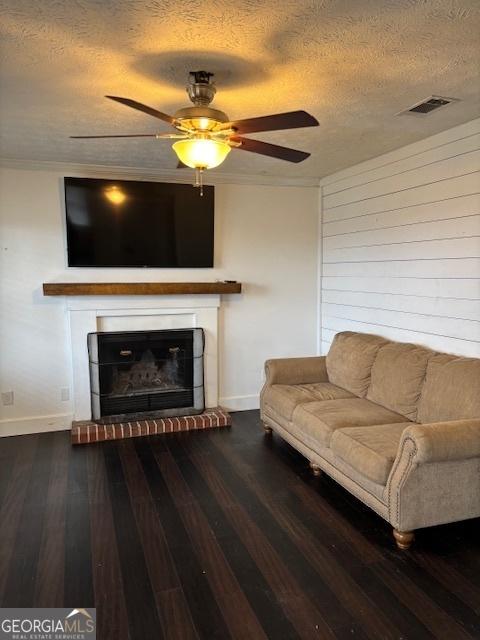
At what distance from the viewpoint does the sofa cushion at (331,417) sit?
3088mm

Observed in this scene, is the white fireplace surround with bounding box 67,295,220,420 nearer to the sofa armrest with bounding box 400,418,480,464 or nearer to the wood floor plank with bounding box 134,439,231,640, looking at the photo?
the wood floor plank with bounding box 134,439,231,640

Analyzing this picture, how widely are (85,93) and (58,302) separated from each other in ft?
7.27

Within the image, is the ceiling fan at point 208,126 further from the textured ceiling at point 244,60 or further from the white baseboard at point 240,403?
the white baseboard at point 240,403

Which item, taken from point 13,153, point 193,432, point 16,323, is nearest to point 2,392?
point 16,323

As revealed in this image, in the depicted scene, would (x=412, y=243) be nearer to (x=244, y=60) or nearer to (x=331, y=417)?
(x=331, y=417)

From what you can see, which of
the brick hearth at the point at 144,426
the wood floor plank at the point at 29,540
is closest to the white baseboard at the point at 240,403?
the brick hearth at the point at 144,426

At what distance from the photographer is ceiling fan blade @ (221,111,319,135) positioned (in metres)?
1.94

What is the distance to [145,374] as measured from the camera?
455 centimetres

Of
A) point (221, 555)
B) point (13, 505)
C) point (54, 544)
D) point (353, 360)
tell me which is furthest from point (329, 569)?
point (13, 505)

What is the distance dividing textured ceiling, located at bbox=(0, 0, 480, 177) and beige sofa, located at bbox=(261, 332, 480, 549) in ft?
5.65

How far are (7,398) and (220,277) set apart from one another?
2327 mm

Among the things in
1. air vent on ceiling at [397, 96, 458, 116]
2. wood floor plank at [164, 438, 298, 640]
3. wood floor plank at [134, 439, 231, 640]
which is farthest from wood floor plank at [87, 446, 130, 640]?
air vent on ceiling at [397, 96, 458, 116]

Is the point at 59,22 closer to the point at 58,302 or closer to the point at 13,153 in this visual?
the point at 13,153

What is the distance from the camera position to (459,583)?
2180 mm
